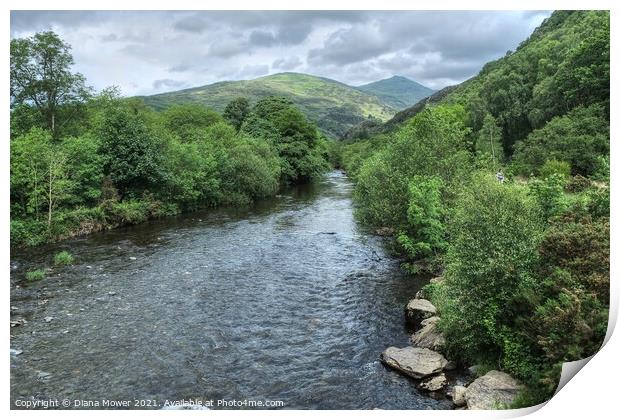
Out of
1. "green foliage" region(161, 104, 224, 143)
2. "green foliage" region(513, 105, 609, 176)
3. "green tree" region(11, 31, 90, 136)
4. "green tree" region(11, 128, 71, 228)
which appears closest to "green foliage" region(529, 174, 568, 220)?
"green foliage" region(513, 105, 609, 176)

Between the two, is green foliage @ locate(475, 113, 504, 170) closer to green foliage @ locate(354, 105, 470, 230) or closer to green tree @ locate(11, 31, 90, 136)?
green foliage @ locate(354, 105, 470, 230)

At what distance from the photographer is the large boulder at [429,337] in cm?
1463

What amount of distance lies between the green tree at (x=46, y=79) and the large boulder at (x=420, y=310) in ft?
91.1

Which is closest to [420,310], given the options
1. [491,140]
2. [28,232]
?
[28,232]

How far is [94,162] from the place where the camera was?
3397cm

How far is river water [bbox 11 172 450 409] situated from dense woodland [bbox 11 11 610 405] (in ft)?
7.95

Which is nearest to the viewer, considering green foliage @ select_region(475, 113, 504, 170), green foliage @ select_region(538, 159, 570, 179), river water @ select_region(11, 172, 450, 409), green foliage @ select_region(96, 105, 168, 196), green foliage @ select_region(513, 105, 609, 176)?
river water @ select_region(11, 172, 450, 409)

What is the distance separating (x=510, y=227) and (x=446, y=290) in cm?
282

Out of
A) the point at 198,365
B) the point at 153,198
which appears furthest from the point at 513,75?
the point at 198,365

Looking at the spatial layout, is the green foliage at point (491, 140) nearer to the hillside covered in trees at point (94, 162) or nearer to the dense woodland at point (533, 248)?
the hillside covered in trees at point (94, 162)

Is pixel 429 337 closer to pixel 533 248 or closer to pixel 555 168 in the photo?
pixel 533 248

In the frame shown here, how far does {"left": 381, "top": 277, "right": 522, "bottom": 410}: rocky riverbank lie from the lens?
1130 centimetres

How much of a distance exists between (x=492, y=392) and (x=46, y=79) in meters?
36.0

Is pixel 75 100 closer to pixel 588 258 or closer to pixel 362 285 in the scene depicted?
pixel 362 285
